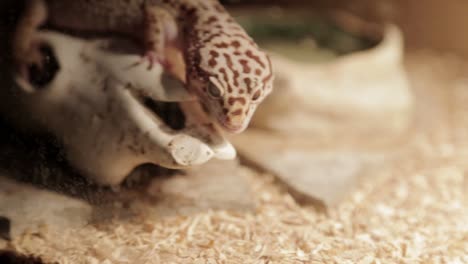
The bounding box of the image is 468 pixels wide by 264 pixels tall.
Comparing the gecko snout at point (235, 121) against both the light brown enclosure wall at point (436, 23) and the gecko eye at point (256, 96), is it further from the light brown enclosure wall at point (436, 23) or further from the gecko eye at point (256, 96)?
the light brown enclosure wall at point (436, 23)

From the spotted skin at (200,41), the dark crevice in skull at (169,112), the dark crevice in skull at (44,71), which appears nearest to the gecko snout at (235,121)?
the spotted skin at (200,41)

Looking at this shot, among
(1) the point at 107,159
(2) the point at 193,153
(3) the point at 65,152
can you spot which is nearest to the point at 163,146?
(2) the point at 193,153

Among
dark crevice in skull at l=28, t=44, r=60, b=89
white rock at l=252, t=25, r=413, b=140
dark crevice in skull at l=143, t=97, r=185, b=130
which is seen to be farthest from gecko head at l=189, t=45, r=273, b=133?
white rock at l=252, t=25, r=413, b=140

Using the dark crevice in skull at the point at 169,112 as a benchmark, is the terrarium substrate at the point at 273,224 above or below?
below

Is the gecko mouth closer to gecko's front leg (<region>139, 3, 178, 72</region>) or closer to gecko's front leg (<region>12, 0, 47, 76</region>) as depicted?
gecko's front leg (<region>139, 3, 178, 72</region>)

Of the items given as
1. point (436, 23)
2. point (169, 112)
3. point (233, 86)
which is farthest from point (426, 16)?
point (233, 86)

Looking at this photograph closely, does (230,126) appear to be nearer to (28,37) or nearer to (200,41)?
(200,41)

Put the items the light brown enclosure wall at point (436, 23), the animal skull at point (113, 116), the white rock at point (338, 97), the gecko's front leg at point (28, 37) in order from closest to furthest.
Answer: the animal skull at point (113, 116)
the gecko's front leg at point (28, 37)
the white rock at point (338, 97)
the light brown enclosure wall at point (436, 23)
